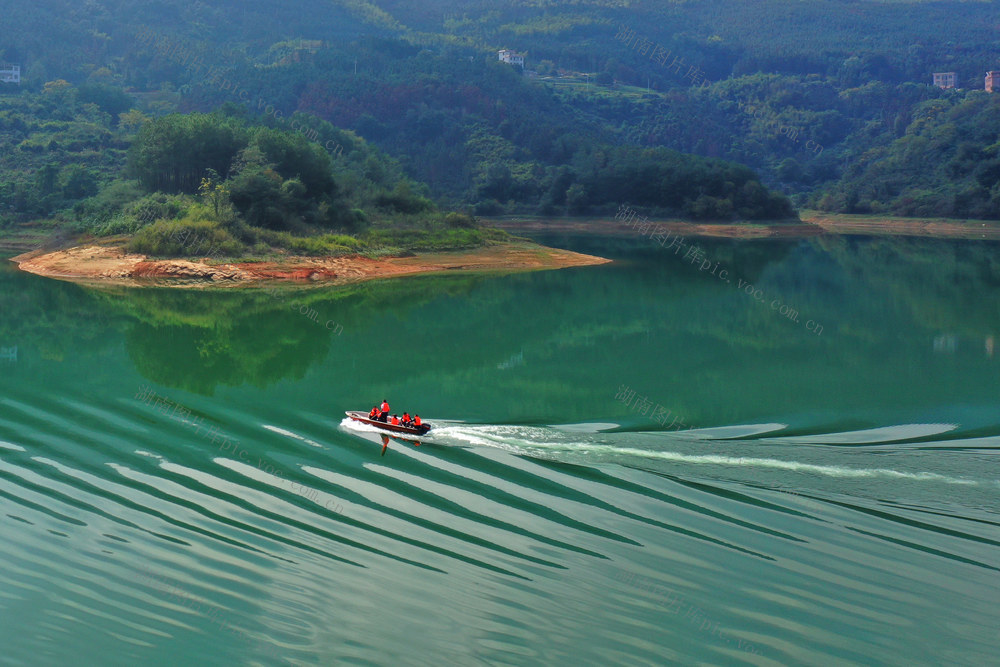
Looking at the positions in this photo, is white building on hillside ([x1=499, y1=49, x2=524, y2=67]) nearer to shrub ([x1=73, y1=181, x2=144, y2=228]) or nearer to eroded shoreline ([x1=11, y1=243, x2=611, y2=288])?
shrub ([x1=73, y1=181, x2=144, y2=228])

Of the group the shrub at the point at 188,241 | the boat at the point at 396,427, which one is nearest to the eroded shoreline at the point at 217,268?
the shrub at the point at 188,241

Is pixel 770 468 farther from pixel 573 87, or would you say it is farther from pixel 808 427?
pixel 573 87

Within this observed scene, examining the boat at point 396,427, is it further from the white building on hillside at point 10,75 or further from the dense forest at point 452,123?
the white building on hillside at point 10,75

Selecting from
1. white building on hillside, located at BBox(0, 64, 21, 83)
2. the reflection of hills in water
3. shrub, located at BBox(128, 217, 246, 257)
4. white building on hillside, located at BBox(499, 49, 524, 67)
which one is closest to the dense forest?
shrub, located at BBox(128, 217, 246, 257)

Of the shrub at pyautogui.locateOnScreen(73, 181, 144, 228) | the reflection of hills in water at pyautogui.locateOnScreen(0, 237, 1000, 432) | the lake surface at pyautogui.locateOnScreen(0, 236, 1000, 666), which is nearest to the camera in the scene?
the lake surface at pyautogui.locateOnScreen(0, 236, 1000, 666)

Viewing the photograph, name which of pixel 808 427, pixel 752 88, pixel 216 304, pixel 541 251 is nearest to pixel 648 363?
pixel 808 427

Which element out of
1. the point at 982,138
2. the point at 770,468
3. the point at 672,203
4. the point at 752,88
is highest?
the point at 752,88
